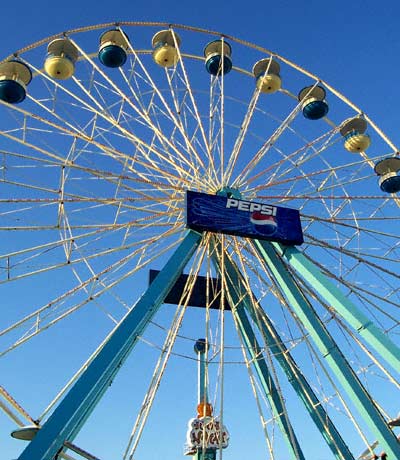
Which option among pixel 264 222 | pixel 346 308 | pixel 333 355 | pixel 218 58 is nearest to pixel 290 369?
pixel 333 355

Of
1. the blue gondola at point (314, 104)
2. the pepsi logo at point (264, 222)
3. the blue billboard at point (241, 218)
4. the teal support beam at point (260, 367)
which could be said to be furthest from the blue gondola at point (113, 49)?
the teal support beam at point (260, 367)

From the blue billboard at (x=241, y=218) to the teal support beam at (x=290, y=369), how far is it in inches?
62.8

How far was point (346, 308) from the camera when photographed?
8695mm

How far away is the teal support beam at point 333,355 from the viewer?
7840 mm

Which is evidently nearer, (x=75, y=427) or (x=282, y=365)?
(x=75, y=427)

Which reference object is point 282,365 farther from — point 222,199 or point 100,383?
point 100,383

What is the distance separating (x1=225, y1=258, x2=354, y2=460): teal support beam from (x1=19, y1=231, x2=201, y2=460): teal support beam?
248 cm

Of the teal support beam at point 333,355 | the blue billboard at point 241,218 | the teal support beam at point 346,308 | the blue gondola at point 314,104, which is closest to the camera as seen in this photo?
the teal support beam at point 333,355

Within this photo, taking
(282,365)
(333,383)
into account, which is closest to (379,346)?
(333,383)

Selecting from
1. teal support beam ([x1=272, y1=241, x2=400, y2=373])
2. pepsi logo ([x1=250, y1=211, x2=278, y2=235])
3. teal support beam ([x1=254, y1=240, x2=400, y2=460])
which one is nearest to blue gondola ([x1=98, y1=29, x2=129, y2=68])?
pepsi logo ([x1=250, y1=211, x2=278, y2=235])

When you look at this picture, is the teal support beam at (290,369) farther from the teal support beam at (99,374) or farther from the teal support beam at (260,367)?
the teal support beam at (99,374)

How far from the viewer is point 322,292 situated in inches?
358

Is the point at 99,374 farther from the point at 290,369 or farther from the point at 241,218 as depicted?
the point at 290,369

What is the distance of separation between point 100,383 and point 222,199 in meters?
4.30
